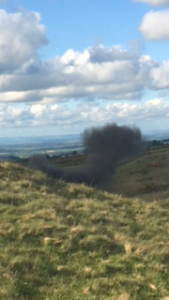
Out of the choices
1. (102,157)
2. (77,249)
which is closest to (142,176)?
(102,157)

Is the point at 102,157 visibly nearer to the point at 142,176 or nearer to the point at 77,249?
the point at 142,176

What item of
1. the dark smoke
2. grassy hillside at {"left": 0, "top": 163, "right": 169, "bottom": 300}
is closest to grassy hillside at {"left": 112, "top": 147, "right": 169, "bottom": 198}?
the dark smoke

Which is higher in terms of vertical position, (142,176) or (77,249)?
(77,249)

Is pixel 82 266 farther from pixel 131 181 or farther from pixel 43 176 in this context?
pixel 131 181

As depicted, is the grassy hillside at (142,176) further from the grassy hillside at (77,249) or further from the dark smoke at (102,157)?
the grassy hillside at (77,249)

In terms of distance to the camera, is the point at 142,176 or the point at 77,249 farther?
the point at 142,176

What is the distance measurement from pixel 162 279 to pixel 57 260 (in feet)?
7.48

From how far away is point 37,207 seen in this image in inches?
543

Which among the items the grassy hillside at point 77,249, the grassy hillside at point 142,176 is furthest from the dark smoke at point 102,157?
the grassy hillside at point 77,249

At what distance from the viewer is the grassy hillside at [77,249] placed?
28.3 feet

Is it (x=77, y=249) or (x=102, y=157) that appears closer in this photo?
(x=77, y=249)

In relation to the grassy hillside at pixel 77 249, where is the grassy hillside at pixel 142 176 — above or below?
below

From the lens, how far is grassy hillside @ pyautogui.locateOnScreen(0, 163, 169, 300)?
28.3 feet

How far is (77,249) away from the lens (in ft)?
35.2
